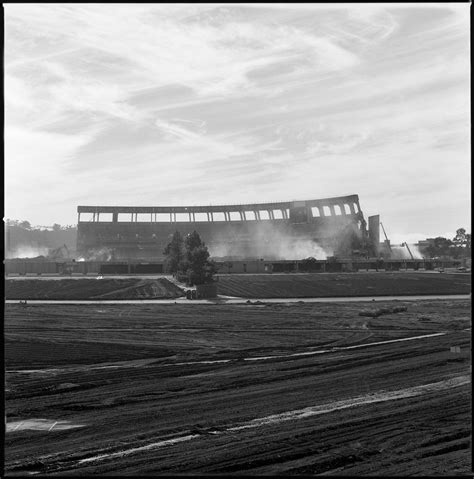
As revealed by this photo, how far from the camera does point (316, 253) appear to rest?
14975 cm

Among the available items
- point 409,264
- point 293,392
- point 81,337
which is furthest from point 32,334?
point 409,264

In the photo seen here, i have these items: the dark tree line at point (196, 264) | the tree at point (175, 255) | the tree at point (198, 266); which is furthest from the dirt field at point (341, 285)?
the tree at point (175, 255)

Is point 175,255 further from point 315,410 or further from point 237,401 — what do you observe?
point 315,410

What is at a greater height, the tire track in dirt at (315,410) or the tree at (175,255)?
the tree at (175,255)

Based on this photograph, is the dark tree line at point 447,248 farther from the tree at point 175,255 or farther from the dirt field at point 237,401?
the dirt field at point 237,401

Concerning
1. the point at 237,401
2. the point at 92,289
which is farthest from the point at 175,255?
the point at 237,401

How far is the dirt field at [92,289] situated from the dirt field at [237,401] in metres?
34.0

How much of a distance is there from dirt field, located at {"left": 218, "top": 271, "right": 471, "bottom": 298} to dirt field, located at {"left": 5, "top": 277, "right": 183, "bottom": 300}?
7915 millimetres

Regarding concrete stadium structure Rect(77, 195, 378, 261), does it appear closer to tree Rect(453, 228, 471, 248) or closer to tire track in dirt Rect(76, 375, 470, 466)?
tree Rect(453, 228, 471, 248)

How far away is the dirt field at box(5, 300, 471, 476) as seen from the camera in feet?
48.7

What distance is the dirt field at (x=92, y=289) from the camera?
7375 centimetres

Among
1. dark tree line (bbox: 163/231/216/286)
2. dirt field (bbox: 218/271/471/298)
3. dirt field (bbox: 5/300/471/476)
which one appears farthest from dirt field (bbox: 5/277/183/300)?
dirt field (bbox: 5/300/471/476)

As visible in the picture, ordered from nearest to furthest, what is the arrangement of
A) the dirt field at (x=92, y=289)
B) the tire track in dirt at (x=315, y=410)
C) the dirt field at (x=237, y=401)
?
the dirt field at (x=237, y=401) < the tire track in dirt at (x=315, y=410) < the dirt field at (x=92, y=289)

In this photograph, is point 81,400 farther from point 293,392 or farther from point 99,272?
point 99,272
